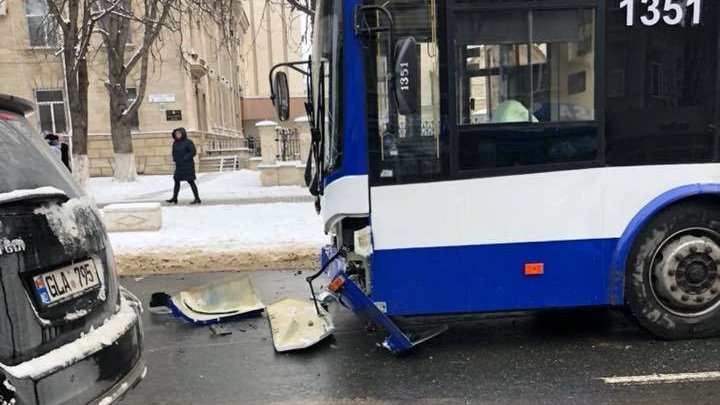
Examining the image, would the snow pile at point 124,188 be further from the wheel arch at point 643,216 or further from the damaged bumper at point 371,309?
the wheel arch at point 643,216

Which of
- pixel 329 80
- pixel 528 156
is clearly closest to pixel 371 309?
pixel 528 156

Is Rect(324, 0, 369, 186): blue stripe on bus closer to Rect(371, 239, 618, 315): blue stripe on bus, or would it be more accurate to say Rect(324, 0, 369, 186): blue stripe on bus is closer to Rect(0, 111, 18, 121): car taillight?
Rect(371, 239, 618, 315): blue stripe on bus

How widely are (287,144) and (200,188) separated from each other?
350cm

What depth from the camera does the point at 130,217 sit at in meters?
9.71

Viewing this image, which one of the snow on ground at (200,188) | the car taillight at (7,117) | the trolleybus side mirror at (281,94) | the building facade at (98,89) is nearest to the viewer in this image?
the car taillight at (7,117)

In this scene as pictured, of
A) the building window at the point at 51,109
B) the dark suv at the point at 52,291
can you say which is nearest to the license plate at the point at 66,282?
the dark suv at the point at 52,291

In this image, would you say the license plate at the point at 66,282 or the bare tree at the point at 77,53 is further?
the bare tree at the point at 77,53

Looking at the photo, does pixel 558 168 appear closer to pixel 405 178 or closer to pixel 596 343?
pixel 405 178

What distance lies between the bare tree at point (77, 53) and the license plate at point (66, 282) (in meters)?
10.3

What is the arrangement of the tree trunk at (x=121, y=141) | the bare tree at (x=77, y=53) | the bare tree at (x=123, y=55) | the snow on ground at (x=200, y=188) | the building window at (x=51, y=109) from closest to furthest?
the bare tree at (x=77, y=53)
the bare tree at (x=123, y=55)
the snow on ground at (x=200, y=188)
the tree trunk at (x=121, y=141)
the building window at (x=51, y=109)

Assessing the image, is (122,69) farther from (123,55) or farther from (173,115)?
(173,115)

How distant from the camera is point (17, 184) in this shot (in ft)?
8.10

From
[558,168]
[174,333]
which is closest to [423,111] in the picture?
[558,168]

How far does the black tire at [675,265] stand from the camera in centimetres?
435
